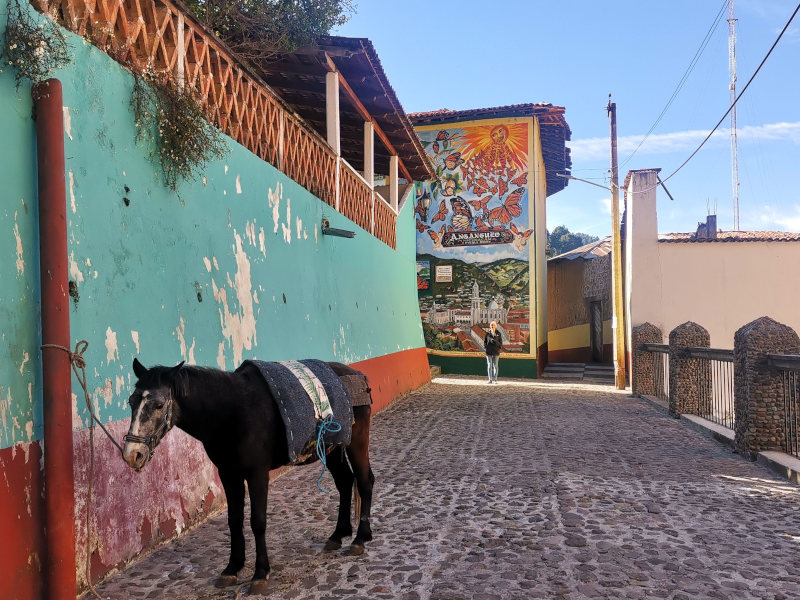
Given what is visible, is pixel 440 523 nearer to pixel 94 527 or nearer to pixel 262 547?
pixel 262 547

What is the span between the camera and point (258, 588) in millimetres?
3609

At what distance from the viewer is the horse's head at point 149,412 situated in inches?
122

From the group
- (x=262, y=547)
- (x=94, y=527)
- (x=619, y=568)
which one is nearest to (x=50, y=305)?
(x=94, y=527)

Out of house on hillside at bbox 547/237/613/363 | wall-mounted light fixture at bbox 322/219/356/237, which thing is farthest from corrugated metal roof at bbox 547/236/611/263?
wall-mounted light fixture at bbox 322/219/356/237

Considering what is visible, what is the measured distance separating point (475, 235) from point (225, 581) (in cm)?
1812

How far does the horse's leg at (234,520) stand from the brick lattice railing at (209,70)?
2956 millimetres

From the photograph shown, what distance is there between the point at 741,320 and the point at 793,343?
33.7ft

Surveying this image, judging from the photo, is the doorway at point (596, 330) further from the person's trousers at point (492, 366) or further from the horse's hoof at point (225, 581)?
the horse's hoof at point (225, 581)

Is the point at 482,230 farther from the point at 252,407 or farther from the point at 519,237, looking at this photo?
the point at 252,407

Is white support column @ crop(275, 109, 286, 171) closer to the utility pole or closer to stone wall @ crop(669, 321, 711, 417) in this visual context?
stone wall @ crop(669, 321, 711, 417)

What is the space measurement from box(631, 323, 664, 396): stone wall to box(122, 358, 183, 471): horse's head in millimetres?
13488

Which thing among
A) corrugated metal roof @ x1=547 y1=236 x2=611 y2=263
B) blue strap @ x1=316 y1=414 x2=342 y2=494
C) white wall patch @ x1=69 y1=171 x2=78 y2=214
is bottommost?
blue strap @ x1=316 y1=414 x2=342 y2=494

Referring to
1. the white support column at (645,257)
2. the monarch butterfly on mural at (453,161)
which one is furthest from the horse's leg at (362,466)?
the monarch butterfly on mural at (453,161)

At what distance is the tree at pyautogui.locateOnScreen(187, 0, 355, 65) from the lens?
9.70 m
